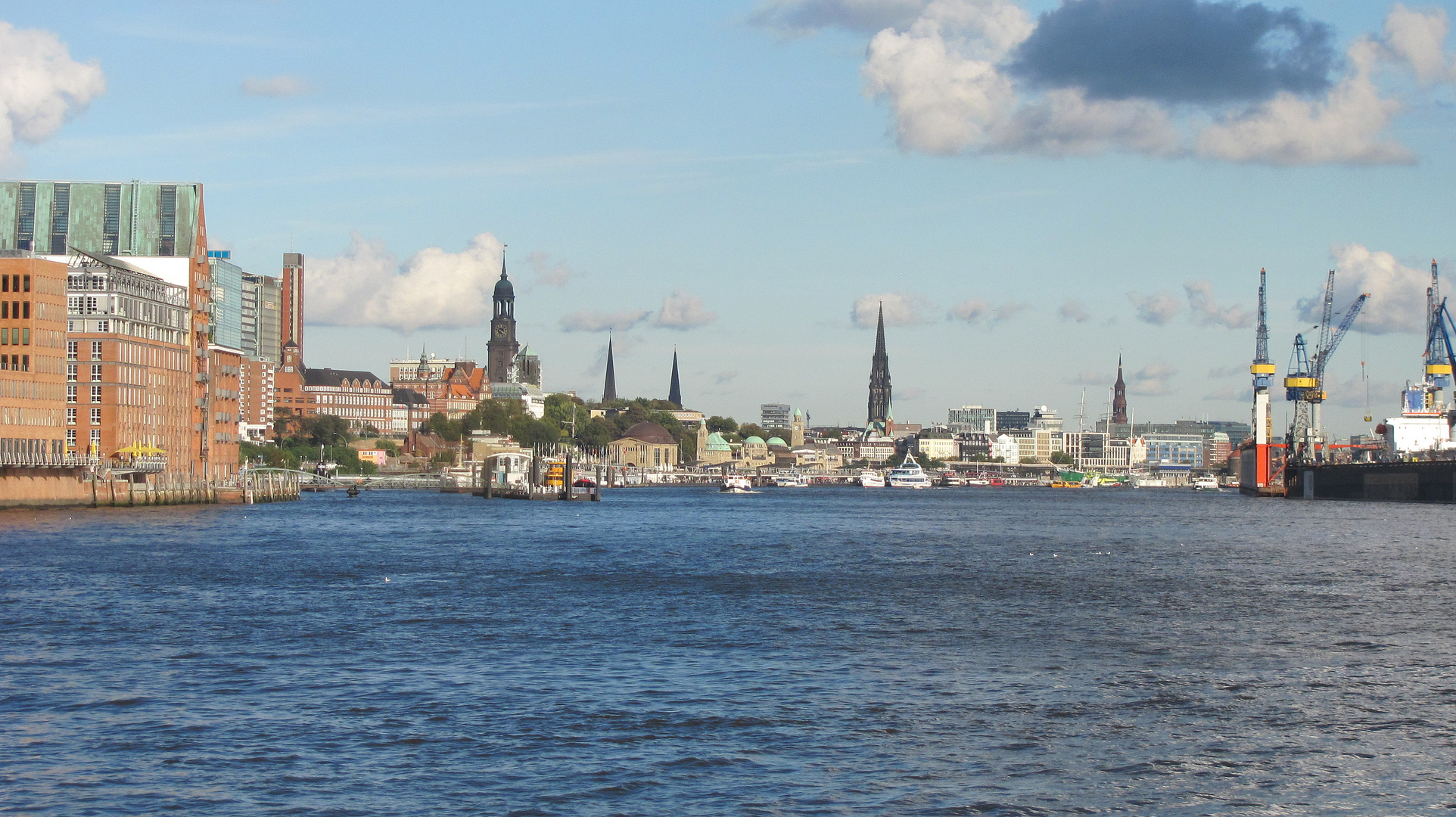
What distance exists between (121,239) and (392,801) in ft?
398

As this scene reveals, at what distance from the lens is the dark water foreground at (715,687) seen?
22672mm

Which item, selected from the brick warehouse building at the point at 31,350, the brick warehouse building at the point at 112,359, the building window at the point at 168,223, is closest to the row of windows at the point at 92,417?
the brick warehouse building at the point at 112,359

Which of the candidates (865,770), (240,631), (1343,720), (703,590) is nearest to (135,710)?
(240,631)

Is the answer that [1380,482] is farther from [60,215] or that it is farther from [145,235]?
[60,215]

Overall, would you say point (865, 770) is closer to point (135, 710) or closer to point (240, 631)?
point (135, 710)

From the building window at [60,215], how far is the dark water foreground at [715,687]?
239 ft

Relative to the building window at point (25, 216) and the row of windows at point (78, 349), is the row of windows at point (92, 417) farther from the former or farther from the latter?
the building window at point (25, 216)

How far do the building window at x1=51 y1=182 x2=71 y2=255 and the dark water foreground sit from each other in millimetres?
72886

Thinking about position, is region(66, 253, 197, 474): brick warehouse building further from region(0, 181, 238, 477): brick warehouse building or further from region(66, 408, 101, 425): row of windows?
region(0, 181, 238, 477): brick warehouse building

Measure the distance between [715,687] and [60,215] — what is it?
381ft

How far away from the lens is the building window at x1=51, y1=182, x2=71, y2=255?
12912cm

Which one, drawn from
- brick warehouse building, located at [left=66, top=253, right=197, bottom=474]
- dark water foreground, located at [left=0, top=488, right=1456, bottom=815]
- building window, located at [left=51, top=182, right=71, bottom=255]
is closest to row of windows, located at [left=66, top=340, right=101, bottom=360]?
brick warehouse building, located at [left=66, top=253, right=197, bottom=474]

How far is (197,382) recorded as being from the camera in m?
132

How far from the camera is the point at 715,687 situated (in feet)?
103
